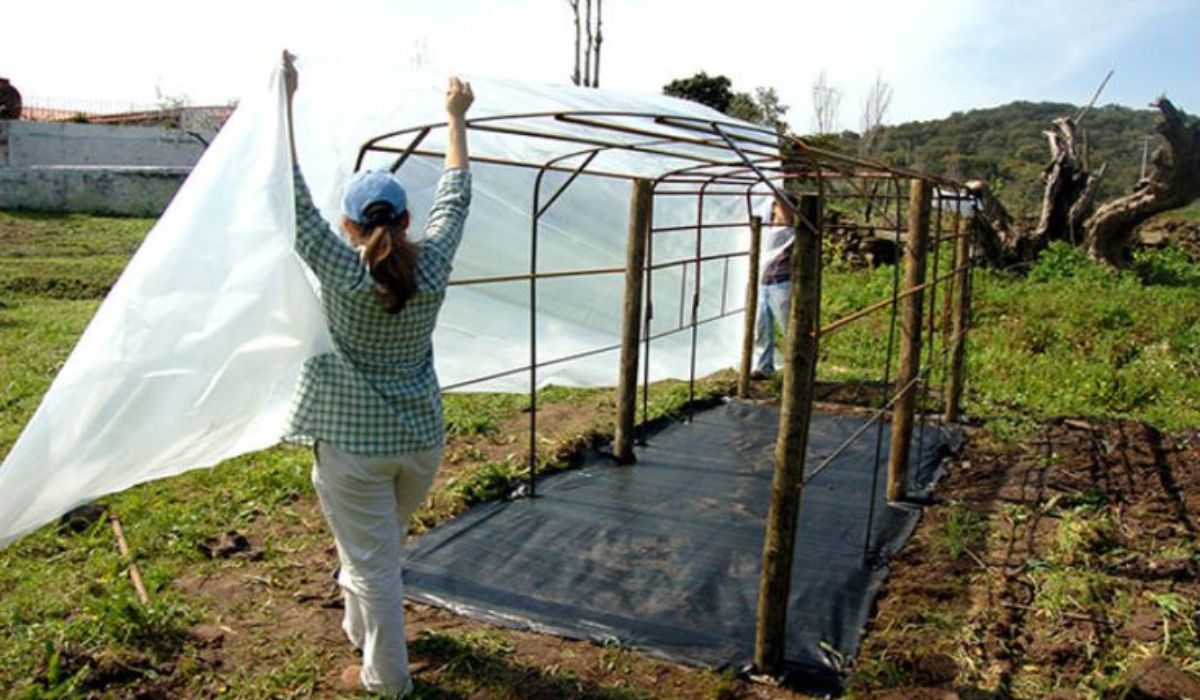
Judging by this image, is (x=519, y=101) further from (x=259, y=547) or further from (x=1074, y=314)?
(x=1074, y=314)

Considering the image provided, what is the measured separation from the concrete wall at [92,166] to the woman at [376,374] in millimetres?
14491

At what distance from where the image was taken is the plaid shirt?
2.65m

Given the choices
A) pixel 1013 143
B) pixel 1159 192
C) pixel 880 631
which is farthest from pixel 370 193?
pixel 1013 143

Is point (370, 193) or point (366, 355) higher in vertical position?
point (370, 193)

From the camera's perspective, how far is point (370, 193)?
255 cm

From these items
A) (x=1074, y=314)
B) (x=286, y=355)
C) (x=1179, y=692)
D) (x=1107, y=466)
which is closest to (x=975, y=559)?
(x=1179, y=692)

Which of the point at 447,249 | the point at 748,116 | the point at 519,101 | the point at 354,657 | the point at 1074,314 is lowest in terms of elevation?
the point at 354,657

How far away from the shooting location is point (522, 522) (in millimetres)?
4453

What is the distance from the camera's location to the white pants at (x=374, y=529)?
272 centimetres

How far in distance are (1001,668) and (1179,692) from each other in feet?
1.72

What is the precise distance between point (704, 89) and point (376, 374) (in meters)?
18.3

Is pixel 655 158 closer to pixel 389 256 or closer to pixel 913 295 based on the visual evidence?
pixel 913 295

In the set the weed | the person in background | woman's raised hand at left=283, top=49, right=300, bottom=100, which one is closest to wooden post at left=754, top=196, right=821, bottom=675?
the weed

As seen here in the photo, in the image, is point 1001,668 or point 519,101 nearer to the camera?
point 1001,668
